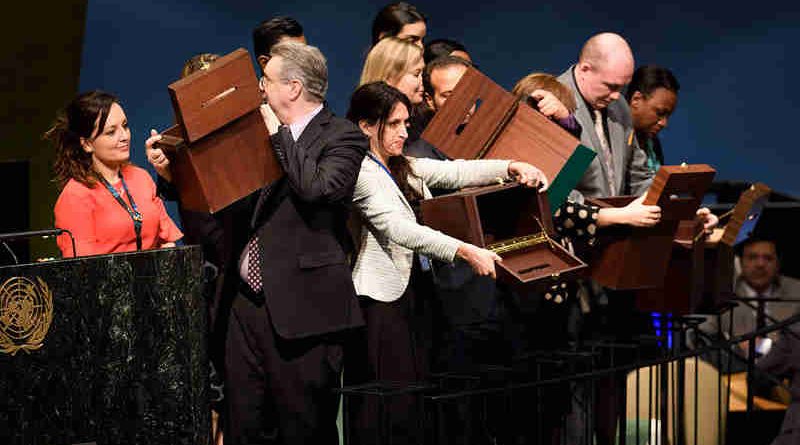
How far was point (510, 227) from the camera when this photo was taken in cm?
433

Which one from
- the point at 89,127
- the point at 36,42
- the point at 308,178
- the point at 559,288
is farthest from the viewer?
the point at 36,42

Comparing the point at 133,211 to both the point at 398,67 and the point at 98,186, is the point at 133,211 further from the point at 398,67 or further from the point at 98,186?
the point at 398,67

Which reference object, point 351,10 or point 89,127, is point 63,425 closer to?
point 89,127

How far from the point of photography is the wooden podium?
3189 millimetres

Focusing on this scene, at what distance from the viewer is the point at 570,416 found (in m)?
4.91

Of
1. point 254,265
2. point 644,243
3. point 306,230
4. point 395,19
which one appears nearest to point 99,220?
point 254,265

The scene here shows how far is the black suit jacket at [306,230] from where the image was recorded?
378cm

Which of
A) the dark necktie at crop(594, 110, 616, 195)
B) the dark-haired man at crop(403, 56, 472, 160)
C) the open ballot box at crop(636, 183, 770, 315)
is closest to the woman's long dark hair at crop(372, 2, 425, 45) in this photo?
the dark-haired man at crop(403, 56, 472, 160)

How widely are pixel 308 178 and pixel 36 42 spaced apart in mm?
2977

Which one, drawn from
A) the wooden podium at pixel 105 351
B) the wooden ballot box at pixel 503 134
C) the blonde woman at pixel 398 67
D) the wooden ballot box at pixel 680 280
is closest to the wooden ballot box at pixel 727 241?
the wooden ballot box at pixel 680 280

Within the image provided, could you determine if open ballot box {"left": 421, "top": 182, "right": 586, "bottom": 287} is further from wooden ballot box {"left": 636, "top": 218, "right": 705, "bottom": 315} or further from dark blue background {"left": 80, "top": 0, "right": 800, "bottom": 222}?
dark blue background {"left": 80, "top": 0, "right": 800, "bottom": 222}

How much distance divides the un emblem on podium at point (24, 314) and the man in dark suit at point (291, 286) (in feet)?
2.42

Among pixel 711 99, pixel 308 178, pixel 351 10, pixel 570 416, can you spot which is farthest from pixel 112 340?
pixel 711 99

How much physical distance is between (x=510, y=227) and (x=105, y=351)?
154 cm
